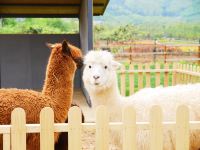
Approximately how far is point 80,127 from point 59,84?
158 centimetres

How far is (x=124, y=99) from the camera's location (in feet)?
18.0

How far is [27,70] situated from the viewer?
1472 centimetres

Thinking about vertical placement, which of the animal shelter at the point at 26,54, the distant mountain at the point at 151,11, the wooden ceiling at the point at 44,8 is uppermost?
the distant mountain at the point at 151,11

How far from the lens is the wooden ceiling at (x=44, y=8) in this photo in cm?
1349

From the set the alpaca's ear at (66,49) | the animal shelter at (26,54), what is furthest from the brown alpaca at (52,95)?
the animal shelter at (26,54)

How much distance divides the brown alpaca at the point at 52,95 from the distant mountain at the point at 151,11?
6109 cm

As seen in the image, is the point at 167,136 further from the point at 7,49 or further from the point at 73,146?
the point at 7,49

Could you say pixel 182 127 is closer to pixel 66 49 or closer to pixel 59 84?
pixel 59 84

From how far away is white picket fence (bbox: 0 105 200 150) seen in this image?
376 cm

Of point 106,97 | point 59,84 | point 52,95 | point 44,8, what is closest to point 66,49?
point 59,84

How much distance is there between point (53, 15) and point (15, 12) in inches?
50.6

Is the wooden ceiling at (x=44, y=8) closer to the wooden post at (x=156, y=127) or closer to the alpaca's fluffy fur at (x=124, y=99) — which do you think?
the alpaca's fluffy fur at (x=124, y=99)

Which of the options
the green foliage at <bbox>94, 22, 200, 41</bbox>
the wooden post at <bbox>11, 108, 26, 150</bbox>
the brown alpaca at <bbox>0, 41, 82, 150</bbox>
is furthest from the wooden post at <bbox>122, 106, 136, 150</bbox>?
the green foliage at <bbox>94, 22, 200, 41</bbox>

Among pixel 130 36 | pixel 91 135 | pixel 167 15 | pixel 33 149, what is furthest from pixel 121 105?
pixel 167 15
